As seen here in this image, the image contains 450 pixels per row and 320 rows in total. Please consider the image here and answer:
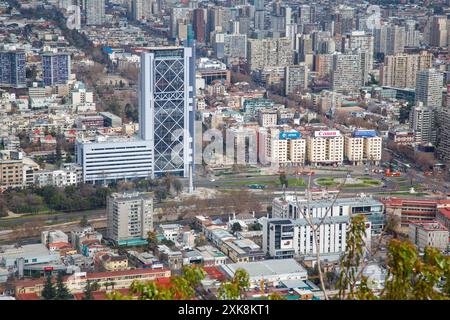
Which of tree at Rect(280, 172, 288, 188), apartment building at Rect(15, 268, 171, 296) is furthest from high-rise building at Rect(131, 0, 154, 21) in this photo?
apartment building at Rect(15, 268, 171, 296)

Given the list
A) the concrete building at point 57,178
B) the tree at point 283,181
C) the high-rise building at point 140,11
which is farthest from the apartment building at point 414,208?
the high-rise building at point 140,11

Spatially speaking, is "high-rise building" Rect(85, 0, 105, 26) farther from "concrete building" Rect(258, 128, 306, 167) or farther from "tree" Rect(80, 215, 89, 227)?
"tree" Rect(80, 215, 89, 227)

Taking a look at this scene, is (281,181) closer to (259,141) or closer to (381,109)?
(259,141)

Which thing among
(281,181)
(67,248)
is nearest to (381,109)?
(281,181)

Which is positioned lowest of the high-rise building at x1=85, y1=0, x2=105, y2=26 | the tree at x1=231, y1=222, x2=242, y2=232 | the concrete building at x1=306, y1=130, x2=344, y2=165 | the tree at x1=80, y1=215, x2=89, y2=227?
the tree at x1=80, y1=215, x2=89, y2=227

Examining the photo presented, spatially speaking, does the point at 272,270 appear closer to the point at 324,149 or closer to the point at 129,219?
the point at 129,219

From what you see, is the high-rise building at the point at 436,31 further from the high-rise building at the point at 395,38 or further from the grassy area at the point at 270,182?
the grassy area at the point at 270,182
